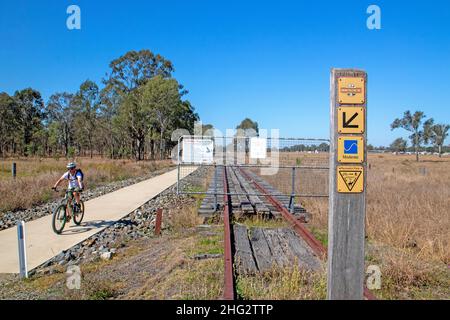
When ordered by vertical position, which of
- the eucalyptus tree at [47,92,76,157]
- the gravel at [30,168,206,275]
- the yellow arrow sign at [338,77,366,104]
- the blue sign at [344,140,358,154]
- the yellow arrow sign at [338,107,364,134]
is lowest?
the gravel at [30,168,206,275]

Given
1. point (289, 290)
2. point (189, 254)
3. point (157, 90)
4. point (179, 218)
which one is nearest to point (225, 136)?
point (179, 218)

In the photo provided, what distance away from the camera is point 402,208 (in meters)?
8.88

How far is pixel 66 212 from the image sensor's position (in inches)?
320

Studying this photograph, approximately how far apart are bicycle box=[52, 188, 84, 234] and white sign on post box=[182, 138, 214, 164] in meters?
3.30

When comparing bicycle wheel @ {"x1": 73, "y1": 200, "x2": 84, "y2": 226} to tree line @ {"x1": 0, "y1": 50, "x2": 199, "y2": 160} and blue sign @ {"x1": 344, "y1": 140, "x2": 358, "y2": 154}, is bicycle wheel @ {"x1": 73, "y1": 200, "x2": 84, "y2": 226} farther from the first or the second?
tree line @ {"x1": 0, "y1": 50, "x2": 199, "y2": 160}

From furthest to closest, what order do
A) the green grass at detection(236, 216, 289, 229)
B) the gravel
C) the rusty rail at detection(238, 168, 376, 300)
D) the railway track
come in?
the green grass at detection(236, 216, 289, 229)
the gravel
the railway track
the rusty rail at detection(238, 168, 376, 300)

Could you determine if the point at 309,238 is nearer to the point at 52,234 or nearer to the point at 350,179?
the point at 350,179

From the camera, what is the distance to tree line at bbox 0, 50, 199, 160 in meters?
46.9

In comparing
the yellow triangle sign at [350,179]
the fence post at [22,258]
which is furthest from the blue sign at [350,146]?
the fence post at [22,258]

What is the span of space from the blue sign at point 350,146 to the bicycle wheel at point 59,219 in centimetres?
709

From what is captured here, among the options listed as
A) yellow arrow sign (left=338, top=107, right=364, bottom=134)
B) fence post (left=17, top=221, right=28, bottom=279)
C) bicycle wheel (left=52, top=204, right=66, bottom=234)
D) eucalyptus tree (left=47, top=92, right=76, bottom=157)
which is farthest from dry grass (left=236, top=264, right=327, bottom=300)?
eucalyptus tree (left=47, top=92, right=76, bottom=157)

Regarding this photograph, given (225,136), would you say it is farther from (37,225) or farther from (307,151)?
(37,225)

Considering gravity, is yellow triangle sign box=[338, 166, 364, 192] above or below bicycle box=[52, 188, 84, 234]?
above
